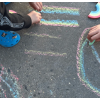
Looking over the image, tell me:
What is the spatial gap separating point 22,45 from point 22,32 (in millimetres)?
144

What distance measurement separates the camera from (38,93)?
3.45 feet

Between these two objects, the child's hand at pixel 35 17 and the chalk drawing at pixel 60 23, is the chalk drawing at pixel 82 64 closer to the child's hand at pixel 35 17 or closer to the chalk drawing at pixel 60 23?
the chalk drawing at pixel 60 23

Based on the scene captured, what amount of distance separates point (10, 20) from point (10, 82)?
58 cm

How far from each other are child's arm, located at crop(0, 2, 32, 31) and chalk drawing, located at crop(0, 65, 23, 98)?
427 millimetres

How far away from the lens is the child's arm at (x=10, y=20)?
31.4 inches

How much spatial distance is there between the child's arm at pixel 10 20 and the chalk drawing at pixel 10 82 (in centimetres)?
43

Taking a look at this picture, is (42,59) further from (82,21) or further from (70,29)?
(82,21)

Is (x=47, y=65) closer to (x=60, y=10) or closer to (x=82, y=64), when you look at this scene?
(x=82, y=64)

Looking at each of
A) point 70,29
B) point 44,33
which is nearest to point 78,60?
point 70,29

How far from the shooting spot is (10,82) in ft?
3.43

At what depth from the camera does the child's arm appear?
2.62 ft

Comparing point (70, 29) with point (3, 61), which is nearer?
point (3, 61)

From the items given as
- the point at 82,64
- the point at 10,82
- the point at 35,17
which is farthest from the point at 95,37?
the point at 10,82

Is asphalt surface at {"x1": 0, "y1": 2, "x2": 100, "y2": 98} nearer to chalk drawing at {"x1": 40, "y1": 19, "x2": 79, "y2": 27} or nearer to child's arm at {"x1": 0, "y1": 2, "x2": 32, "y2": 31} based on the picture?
chalk drawing at {"x1": 40, "y1": 19, "x2": 79, "y2": 27}
